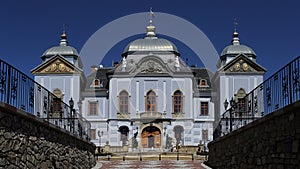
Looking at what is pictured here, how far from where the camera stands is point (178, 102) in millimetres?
45625

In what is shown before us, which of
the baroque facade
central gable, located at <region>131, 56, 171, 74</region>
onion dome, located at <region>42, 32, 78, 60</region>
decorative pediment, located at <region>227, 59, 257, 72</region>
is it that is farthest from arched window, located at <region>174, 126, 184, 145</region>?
onion dome, located at <region>42, 32, 78, 60</region>

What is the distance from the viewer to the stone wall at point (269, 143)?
7879mm

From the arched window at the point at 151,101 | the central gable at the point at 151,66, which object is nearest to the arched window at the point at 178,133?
the arched window at the point at 151,101

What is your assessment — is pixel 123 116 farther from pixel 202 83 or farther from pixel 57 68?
pixel 202 83

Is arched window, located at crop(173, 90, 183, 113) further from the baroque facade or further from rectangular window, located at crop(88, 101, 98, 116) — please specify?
rectangular window, located at crop(88, 101, 98, 116)

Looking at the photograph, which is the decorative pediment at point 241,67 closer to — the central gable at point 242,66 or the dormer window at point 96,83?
the central gable at point 242,66

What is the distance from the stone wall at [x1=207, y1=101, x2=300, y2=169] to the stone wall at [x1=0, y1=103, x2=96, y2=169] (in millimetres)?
4503

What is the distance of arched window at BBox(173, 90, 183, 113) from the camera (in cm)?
4541

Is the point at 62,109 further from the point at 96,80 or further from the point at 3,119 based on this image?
the point at 96,80

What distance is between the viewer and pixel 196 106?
47.0 m

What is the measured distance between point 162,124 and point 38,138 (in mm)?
34336

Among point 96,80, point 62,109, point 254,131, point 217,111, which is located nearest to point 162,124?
point 217,111

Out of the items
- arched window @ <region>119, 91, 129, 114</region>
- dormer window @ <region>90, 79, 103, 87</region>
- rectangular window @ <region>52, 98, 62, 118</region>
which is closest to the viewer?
rectangular window @ <region>52, 98, 62, 118</region>

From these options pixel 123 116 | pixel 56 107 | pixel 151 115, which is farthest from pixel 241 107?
pixel 123 116
